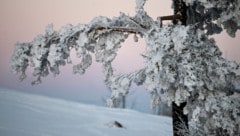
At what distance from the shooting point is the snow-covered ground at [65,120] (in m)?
21.2

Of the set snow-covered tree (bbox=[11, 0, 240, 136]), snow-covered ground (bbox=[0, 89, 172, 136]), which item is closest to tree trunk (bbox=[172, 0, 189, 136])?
snow-covered tree (bbox=[11, 0, 240, 136])

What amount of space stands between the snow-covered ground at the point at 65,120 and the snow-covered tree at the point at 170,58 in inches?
497

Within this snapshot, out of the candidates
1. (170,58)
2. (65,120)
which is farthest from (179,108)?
(65,120)

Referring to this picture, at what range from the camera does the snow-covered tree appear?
6098mm

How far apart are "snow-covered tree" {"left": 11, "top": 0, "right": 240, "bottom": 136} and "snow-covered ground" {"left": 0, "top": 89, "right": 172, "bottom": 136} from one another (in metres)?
12.6

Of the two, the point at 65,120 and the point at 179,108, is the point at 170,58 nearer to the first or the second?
the point at 179,108

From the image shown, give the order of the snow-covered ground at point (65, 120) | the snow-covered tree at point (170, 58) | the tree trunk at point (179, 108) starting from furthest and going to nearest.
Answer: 1. the snow-covered ground at point (65, 120)
2. the tree trunk at point (179, 108)
3. the snow-covered tree at point (170, 58)

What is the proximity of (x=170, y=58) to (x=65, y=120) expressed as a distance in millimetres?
19990

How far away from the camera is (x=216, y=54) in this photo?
6.57m

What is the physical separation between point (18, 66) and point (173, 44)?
3477mm

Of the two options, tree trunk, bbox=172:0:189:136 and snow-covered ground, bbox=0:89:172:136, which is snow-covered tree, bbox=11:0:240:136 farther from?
snow-covered ground, bbox=0:89:172:136

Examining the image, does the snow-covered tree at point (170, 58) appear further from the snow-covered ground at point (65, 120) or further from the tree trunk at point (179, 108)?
the snow-covered ground at point (65, 120)

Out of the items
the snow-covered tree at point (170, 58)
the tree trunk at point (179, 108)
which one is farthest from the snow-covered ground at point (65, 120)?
the snow-covered tree at point (170, 58)

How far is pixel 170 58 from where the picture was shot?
20.0 feet
